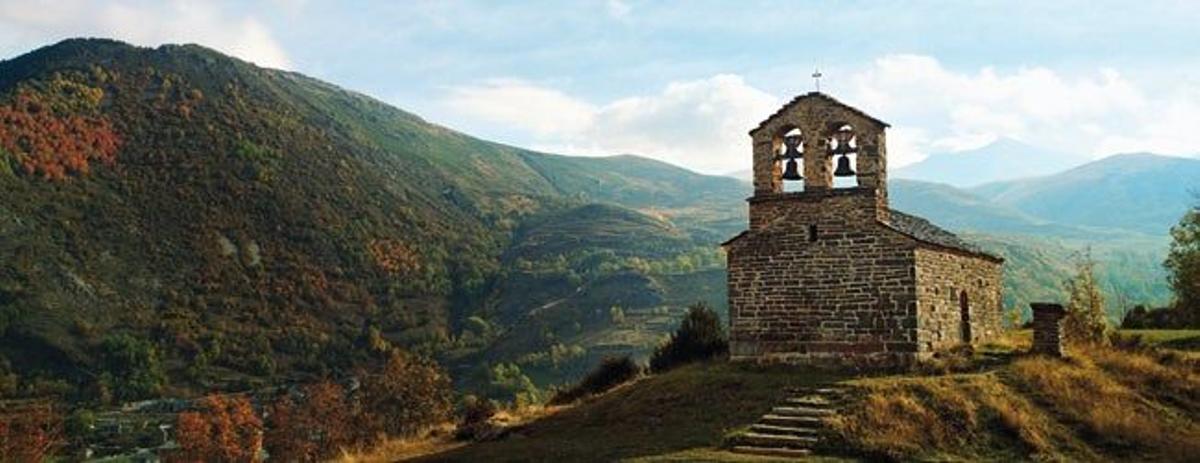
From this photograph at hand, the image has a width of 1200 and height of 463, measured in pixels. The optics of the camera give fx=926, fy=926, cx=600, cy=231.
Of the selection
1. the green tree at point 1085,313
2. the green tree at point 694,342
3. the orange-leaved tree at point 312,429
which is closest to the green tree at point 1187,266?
the green tree at point 1085,313

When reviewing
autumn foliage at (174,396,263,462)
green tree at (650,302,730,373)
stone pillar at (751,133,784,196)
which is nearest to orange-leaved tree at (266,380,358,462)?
autumn foliage at (174,396,263,462)

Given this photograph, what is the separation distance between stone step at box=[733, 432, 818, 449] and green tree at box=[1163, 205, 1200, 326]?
26.2 m

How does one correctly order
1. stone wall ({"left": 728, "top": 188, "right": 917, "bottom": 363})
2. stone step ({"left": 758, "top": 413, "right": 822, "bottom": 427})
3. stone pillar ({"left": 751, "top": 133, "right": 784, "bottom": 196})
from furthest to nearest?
1. stone pillar ({"left": 751, "top": 133, "right": 784, "bottom": 196})
2. stone wall ({"left": 728, "top": 188, "right": 917, "bottom": 363})
3. stone step ({"left": 758, "top": 413, "right": 822, "bottom": 427})

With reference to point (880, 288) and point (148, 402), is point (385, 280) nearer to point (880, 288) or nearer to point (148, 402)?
point (148, 402)

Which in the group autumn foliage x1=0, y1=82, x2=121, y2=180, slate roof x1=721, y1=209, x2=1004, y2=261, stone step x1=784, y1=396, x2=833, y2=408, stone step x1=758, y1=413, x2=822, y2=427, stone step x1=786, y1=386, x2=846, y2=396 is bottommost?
stone step x1=758, y1=413, x2=822, y2=427

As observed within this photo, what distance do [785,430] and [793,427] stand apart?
31 cm

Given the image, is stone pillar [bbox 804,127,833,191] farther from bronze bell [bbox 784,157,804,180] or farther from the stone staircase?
A: the stone staircase

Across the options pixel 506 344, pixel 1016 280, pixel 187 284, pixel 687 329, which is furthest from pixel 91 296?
pixel 1016 280

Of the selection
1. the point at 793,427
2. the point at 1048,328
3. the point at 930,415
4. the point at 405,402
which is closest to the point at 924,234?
the point at 1048,328

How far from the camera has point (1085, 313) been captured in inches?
1219

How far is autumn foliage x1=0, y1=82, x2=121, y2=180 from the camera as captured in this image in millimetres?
123137

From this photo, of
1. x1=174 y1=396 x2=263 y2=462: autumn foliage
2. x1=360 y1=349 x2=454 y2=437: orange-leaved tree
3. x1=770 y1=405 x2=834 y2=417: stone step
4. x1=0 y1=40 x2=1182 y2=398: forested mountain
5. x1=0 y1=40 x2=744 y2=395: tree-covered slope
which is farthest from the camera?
x1=0 y1=40 x2=744 y2=395: tree-covered slope

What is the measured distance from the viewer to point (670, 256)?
7200 inches

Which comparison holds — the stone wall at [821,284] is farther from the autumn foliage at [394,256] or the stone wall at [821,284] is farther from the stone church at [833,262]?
the autumn foliage at [394,256]
